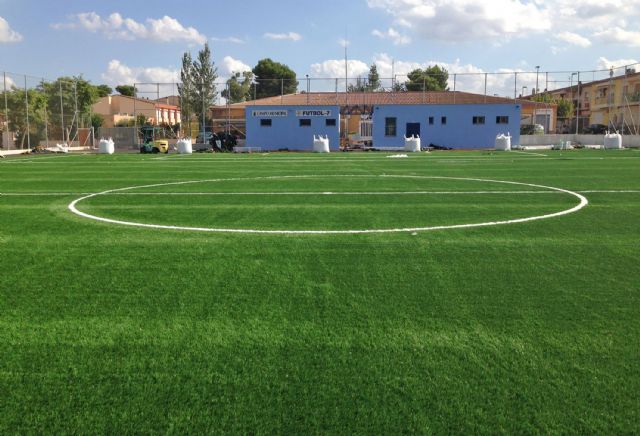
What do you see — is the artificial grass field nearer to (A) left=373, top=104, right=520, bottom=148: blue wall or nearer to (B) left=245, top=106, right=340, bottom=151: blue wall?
(B) left=245, top=106, right=340, bottom=151: blue wall

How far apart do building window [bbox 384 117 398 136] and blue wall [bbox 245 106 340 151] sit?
4343mm

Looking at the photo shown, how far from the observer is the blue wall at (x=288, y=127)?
51688 mm

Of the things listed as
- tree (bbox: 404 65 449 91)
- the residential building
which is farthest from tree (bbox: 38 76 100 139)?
the residential building

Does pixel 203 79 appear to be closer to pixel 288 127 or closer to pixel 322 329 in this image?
pixel 288 127

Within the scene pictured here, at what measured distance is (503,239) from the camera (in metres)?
7.57

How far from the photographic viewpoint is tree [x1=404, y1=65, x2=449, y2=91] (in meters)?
71.7

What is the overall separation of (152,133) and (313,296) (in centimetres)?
4470

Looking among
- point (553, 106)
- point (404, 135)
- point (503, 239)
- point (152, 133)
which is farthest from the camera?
point (553, 106)

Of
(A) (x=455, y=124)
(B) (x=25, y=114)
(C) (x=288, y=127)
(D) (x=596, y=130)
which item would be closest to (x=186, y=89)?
(C) (x=288, y=127)

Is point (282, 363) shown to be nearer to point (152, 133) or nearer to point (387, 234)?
point (387, 234)

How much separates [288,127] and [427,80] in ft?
99.7

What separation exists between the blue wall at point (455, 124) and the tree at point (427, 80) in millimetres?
15319

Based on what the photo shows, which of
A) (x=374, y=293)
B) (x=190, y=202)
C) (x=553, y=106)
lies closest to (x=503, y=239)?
(x=374, y=293)

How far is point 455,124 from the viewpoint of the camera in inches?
2023
